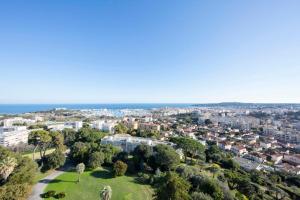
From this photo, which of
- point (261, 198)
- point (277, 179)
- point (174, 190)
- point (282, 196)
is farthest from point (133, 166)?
point (277, 179)

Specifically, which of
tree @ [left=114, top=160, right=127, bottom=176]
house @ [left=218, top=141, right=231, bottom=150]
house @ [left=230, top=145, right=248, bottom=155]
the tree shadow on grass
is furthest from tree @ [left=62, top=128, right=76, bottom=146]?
house @ [left=230, top=145, right=248, bottom=155]

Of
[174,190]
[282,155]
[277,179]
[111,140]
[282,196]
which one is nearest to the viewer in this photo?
[174,190]

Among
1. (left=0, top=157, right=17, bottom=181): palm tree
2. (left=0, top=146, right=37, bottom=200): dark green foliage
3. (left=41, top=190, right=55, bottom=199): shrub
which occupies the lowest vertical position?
(left=41, top=190, right=55, bottom=199): shrub

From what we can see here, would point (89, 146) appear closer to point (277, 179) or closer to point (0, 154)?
point (0, 154)

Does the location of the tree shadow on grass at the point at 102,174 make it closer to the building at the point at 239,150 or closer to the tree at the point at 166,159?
the tree at the point at 166,159

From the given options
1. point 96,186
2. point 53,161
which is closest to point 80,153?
point 53,161

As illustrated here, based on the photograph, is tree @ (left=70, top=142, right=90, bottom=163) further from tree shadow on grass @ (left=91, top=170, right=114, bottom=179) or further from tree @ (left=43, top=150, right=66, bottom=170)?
tree shadow on grass @ (left=91, top=170, right=114, bottom=179)
